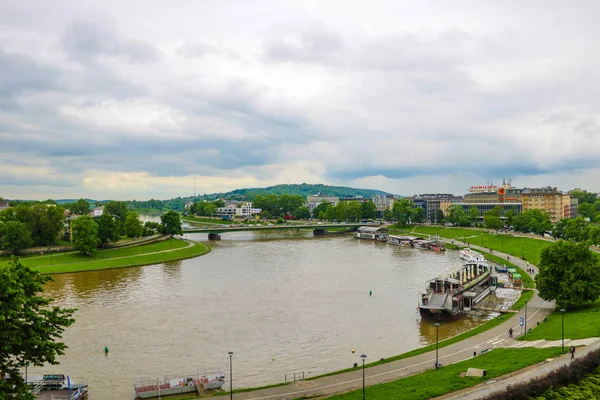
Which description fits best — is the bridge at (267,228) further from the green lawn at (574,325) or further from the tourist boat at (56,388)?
the green lawn at (574,325)

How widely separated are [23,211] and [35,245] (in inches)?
338

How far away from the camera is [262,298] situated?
59.4 m

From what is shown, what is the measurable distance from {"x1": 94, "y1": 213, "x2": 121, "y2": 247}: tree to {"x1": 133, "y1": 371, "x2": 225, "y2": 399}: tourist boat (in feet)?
240

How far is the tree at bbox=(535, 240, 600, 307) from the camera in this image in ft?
149

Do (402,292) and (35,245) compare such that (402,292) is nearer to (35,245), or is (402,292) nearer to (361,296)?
(361,296)

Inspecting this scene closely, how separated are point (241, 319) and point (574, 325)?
102 ft

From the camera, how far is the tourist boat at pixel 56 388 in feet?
99.0

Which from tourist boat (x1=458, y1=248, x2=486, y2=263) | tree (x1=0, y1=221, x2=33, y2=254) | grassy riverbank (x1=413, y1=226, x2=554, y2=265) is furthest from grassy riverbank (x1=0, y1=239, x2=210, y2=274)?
grassy riverbank (x1=413, y1=226, x2=554, y2=265)

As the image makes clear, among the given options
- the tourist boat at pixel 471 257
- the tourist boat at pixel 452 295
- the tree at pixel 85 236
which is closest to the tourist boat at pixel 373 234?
the tourist boat at pixel 471 257

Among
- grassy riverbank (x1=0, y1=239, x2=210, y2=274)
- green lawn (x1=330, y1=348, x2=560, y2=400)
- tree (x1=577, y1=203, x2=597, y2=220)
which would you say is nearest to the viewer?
green lawn (x1=330, y1=348, x2=560, y2=400)

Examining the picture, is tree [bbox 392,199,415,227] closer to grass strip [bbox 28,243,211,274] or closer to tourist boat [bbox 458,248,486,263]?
tourist boat [bbox 458,248,486,263]

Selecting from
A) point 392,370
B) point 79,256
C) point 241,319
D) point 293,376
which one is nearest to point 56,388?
point 293,376

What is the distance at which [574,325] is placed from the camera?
3891 centimetres

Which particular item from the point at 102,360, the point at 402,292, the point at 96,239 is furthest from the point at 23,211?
the point at 402,292
